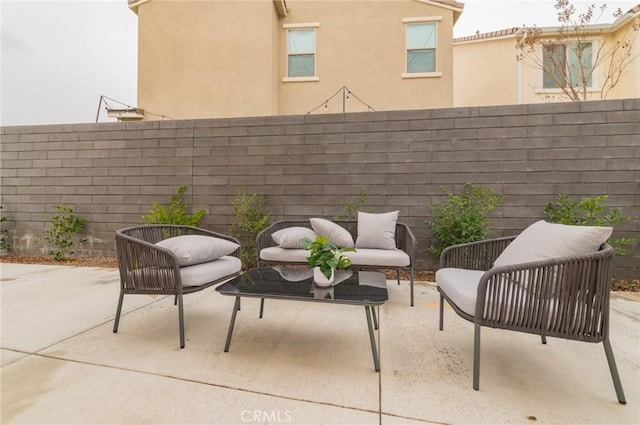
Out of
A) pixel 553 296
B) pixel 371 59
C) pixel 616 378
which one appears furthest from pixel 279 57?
pixel 616 378

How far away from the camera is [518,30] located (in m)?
7.70

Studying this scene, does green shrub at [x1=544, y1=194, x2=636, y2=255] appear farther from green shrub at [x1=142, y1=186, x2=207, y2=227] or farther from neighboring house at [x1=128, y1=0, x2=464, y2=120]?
green shrub at [x1=142, y1=186, x2=207, y2=227]

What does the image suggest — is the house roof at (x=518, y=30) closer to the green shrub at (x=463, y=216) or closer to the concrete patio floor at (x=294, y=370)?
the green shrub at (x=463, y=216)

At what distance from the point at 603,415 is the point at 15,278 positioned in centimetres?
551

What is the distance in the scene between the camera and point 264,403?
1.41m

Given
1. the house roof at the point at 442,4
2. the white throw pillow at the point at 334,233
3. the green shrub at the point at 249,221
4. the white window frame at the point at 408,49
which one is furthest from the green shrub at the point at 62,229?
the white window frame at the point at 408,49

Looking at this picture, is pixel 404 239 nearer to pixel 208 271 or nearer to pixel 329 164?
pixel 329 164

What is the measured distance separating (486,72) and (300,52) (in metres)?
5.15

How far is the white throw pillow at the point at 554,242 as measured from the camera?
5.25 feet

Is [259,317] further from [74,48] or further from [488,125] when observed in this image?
[74,48]

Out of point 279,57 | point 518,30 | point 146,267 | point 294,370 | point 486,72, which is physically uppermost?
point 518,30

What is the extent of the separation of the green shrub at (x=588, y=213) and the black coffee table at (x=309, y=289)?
2.67m

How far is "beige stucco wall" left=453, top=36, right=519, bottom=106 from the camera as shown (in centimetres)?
793

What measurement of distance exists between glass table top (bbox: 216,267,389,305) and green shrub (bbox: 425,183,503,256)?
5.90 feet
